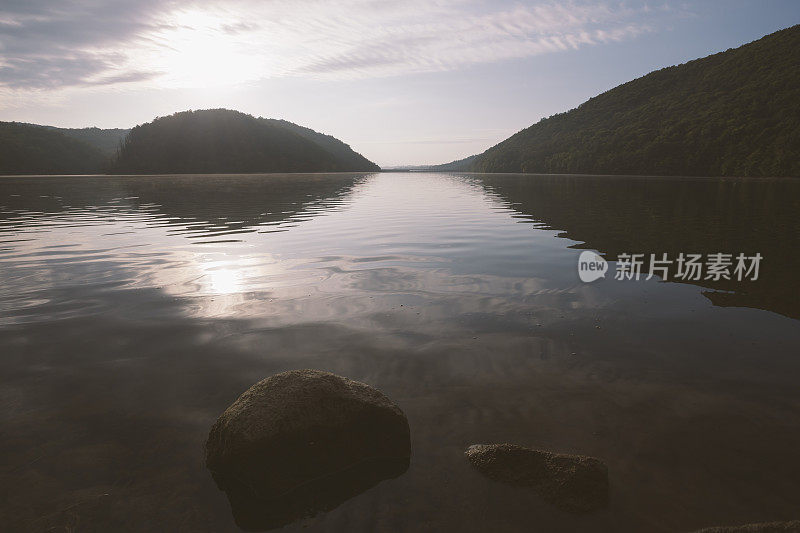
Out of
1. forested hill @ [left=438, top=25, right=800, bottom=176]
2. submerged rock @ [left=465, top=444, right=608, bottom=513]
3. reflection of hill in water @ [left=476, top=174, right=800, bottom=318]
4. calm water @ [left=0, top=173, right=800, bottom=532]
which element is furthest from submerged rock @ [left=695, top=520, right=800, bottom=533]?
forested hill @ [left=438, top=25, right=800, bottom=176]

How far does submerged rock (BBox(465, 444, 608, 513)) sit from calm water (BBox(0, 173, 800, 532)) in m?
0.14

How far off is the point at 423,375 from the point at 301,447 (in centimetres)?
266

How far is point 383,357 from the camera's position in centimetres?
726

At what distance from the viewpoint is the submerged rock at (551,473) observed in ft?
13.4

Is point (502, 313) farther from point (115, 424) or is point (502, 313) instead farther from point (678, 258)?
point (678, 258)

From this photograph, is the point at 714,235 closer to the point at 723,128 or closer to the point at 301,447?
the point at 301,447

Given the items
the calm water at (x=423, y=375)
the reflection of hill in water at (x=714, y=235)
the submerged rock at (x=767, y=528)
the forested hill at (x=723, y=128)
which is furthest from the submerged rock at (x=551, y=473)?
the forested hill at (x=723, y=128)

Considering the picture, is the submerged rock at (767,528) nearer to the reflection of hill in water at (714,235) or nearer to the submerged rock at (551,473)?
Answer: the submerged rock at (551,473)

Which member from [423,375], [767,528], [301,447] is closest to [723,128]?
[423,375]

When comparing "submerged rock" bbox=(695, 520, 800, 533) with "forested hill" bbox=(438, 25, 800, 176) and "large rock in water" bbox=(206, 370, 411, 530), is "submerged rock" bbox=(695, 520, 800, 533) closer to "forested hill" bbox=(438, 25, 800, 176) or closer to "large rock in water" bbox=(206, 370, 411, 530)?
"large rock in water" bbox=(206, 370, 411, 530)

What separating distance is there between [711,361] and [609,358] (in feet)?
5.49

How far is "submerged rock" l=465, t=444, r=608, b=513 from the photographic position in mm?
4082

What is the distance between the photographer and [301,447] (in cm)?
441

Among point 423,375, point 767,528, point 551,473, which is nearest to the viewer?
point 767,528
